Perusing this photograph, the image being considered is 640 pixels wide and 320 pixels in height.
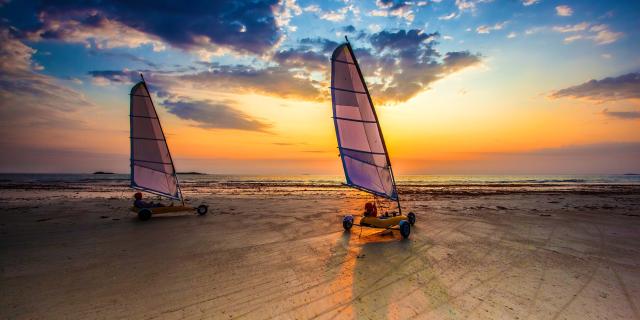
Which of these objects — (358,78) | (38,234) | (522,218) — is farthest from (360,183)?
(38,234)

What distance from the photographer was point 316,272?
259 inches

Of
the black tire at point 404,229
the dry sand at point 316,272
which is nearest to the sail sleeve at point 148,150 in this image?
the dry sand at point 316,272

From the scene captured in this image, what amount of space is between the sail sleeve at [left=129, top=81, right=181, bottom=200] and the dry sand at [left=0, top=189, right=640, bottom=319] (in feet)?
16.6

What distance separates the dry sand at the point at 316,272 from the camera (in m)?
4.80

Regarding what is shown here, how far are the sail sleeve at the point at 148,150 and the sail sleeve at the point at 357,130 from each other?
10856 mm

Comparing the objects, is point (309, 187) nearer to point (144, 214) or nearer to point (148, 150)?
point (148, 150)

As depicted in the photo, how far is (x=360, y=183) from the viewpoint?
40.1 ft

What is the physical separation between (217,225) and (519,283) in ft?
36.3

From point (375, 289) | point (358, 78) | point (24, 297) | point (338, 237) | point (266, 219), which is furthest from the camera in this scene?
point (266, 219)

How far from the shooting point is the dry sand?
480 centimetres

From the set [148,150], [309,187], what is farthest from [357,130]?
[309,187]

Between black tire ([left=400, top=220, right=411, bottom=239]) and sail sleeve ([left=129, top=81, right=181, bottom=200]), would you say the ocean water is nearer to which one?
sail sleeve ([left=129, top=81, right=181, bottom=200])

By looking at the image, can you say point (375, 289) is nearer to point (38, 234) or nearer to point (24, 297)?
point (24, 297)

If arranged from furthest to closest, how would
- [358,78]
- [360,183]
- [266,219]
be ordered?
[266,219] → [360,183] → [358,78]
